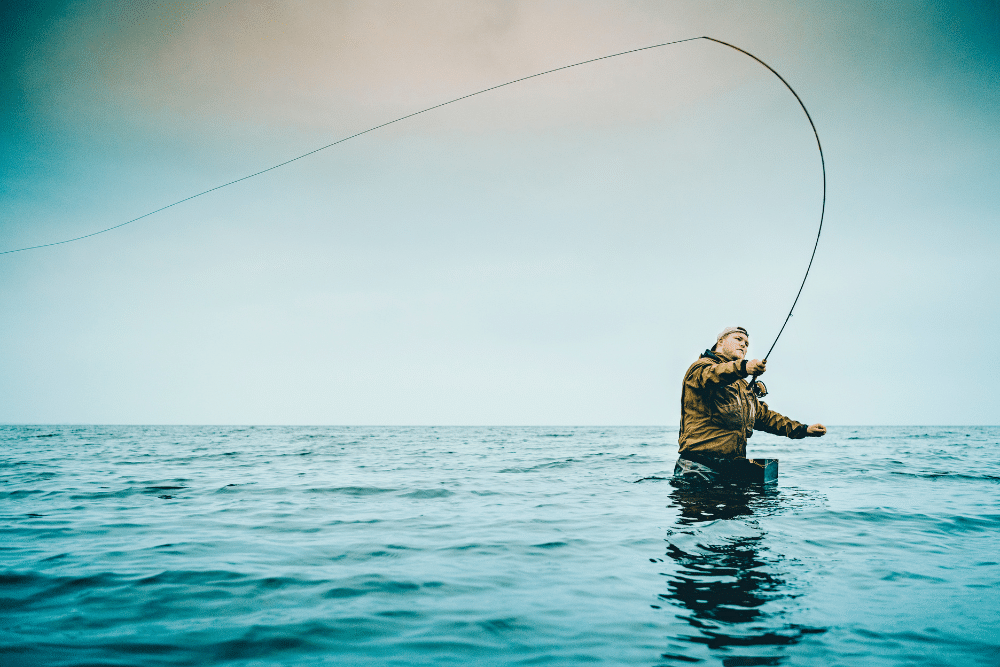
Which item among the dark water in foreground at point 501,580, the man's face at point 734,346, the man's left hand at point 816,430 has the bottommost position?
the dark water in foreground at point 501,580

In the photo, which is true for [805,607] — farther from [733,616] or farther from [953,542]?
[953,542]

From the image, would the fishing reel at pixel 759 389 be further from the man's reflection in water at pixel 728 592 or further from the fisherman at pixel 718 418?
the man's reflection in water at pixel 728 592

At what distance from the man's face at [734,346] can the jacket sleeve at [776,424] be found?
110 centimetres

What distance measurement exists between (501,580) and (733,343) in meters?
4.36

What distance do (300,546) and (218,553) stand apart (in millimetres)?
678

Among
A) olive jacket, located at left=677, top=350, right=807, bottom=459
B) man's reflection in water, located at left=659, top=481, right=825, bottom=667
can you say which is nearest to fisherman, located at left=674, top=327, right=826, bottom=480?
olive jacket, located at left=677, top=350, right=807, bottom=459

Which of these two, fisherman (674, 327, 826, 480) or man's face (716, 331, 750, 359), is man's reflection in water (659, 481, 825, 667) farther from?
man's face (716, 331, 750, 359)

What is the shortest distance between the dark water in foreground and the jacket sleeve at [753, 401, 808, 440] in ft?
3.06

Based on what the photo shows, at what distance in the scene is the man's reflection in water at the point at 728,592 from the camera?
2.86m

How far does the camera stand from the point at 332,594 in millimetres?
3791

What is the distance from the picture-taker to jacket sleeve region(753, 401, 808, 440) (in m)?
7.65

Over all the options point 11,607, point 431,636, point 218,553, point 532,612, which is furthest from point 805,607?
point 11,607

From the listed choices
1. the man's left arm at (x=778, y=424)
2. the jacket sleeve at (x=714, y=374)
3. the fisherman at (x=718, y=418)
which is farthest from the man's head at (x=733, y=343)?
the man's left arm at (x=778, y=424)

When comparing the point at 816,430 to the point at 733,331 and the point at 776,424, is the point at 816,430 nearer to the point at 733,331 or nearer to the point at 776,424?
the point at 776,424
